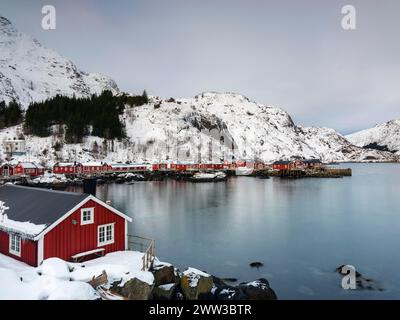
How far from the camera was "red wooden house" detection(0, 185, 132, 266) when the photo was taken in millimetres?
15453

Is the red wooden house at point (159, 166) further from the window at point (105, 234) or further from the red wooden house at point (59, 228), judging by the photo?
the window at point (105, 234)

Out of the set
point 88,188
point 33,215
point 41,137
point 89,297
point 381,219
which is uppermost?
point 41,137

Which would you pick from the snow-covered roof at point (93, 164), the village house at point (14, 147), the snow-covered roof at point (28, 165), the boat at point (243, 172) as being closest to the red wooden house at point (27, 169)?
the snow-covered roof at point (28, 165)

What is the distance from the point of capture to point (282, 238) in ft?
100

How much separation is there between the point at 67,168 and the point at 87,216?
77172 millimetres

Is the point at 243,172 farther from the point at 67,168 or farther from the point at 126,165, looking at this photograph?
the point at 67,168

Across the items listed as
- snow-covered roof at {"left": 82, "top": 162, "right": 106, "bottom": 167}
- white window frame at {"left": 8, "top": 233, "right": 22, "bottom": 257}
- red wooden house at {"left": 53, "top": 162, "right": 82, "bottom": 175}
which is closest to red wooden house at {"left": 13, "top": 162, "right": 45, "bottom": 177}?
red wooden house at {"left": 53, "top": 162, "right": 82, "bottom": 175}

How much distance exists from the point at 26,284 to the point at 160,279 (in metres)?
5.93

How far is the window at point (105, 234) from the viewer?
57.7 feet

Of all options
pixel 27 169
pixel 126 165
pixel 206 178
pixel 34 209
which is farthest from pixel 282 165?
pixel 34 209

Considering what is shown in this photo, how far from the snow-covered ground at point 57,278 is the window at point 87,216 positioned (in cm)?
217
